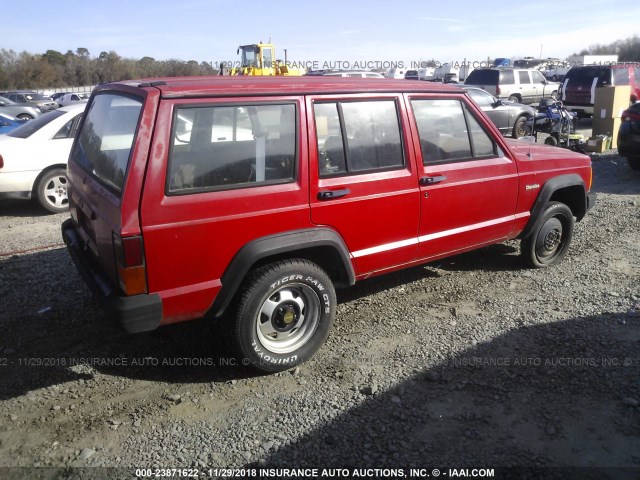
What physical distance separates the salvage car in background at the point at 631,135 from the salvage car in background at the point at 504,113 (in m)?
3.92

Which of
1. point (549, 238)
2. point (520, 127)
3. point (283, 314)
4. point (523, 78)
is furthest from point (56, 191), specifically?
point (523, 78)

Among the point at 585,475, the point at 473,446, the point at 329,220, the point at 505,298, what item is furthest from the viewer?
the point at 505,298

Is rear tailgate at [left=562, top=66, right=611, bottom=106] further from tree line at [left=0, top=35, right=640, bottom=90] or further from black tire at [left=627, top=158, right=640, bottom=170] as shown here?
tree line at [left=0, top=35, right=640, bottom=90]

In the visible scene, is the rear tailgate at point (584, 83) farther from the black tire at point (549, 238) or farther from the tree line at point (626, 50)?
the tree line at point (626, 50)

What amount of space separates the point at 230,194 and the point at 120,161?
26.2 inches

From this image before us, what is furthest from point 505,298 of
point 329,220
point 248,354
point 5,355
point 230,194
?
point 5,355

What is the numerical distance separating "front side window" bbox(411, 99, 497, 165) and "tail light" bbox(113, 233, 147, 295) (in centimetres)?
222

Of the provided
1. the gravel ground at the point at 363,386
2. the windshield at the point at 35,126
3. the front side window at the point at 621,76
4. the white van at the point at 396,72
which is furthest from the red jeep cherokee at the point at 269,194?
the white van at the point at 396,72

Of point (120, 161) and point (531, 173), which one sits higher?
point (120, 161)

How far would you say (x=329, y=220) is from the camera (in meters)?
3.49

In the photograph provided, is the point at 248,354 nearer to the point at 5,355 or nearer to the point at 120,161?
the point at 120,161

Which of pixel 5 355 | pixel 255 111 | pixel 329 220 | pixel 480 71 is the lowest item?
pixel 5 355

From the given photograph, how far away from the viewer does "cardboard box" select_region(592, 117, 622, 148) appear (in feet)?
39.2

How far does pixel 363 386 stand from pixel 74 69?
6006 cm
